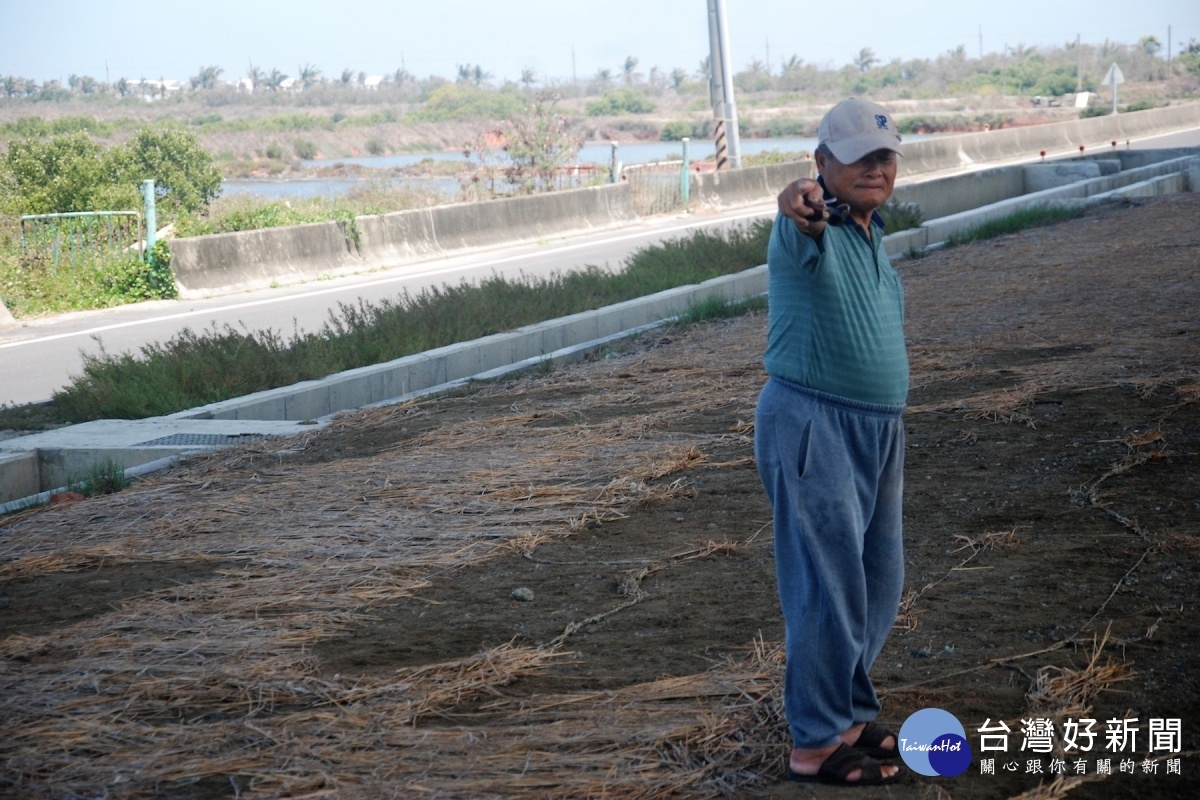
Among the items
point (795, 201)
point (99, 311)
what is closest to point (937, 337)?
point (795, 201)

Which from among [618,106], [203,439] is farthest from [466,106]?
[203,439]

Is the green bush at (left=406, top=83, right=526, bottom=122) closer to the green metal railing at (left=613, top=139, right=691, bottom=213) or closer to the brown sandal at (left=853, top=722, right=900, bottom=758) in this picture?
the green metal railing at (left=613, top=139, right=691, bottom=213)

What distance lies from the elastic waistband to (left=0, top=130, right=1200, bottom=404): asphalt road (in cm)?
683

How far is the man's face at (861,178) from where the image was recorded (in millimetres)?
2908

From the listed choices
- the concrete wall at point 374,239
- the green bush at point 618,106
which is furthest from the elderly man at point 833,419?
the green bush at point 618,106

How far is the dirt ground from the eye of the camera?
127 inches

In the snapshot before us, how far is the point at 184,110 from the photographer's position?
12006 centimetres

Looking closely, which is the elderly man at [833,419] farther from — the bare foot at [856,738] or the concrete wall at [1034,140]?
the concrete wall at [1034,140]

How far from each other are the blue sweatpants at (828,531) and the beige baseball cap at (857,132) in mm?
551

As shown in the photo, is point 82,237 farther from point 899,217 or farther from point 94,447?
point 899,217

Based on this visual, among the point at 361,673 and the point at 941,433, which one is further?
the point at 941,433

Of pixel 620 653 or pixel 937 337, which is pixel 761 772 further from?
pixel 937 337

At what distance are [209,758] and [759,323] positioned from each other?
7957 millimetres

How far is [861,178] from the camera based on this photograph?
2916mm
